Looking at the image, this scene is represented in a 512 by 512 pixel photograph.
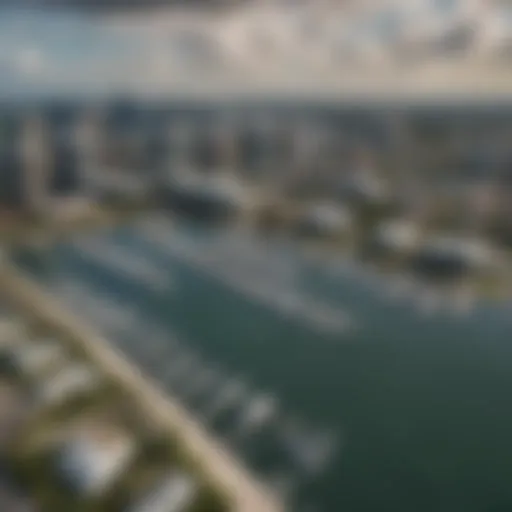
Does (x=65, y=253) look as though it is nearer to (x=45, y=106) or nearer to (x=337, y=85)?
(x=45, y=106)

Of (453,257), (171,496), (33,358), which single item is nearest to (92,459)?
(171,496)

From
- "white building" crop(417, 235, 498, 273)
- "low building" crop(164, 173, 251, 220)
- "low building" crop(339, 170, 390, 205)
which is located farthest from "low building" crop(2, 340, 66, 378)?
"white building" crop(417, 235, 498, 273)

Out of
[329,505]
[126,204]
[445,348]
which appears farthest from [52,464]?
[445,348]

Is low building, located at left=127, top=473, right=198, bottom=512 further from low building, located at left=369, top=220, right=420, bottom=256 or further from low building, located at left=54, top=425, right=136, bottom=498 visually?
low building, located at left=369, top=220, right=420, bottom=256

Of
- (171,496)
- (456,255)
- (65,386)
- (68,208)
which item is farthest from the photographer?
(68,208)

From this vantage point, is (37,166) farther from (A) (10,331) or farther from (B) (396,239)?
(B) (396,239)

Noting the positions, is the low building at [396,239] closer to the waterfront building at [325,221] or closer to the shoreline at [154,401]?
the waterfront building at [325,221]
